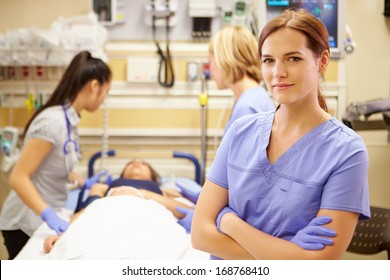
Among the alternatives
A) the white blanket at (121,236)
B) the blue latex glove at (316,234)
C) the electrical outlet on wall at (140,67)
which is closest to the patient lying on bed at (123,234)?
the white blanket at (121,236)

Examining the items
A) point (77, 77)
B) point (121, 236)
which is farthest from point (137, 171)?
point (121, 236)

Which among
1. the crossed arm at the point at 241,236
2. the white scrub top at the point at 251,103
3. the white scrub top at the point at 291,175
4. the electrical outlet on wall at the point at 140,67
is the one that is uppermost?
the electrical outlet on wall at the point at 140,67

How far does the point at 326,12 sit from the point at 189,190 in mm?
1136

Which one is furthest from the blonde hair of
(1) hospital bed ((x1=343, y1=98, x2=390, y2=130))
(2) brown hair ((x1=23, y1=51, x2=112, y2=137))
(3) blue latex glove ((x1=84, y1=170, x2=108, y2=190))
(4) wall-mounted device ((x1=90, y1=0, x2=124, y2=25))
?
(4) wall-mounted device ((x1=90, y1=0, x2=124, y2=25))

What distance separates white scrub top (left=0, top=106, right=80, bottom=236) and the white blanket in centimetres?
18

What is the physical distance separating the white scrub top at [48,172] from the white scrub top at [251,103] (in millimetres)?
663

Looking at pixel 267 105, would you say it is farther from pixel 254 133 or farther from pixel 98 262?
pixel 98 262

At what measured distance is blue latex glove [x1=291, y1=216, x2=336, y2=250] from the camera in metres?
1.00

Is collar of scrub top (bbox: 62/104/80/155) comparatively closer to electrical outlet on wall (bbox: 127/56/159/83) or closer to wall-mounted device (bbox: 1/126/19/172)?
wall-mounted device (bbox: 1/126/19/172)

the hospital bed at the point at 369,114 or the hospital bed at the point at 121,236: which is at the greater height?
the hospital bed at the point at 369,114

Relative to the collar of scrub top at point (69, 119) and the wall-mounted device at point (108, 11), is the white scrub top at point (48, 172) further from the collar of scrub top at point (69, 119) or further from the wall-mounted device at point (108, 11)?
the wall-mounted device at point (108, 11)

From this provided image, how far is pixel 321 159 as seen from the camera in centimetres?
104

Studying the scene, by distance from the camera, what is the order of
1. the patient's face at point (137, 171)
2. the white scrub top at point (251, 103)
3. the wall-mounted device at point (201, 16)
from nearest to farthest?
the white scrub top at point (251, 103) < the patient's face at point (137, 171) < the wall-mounted device at point (201, 16)

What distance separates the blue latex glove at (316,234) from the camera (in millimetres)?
996
